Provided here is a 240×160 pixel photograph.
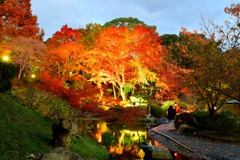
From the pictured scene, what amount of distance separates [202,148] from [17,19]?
30.7m

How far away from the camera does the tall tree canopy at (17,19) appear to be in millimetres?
33750

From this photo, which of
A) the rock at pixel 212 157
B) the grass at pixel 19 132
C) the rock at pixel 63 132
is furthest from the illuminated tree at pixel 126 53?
the rock at pixel 63 132

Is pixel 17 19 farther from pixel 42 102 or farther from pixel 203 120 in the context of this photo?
pixel 203 120

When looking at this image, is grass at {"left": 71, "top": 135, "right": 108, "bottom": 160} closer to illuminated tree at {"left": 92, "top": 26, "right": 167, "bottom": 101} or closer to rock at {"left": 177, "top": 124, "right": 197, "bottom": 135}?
rock at {"left": 177, "top": 124, "right": 197, "bottom": 135}

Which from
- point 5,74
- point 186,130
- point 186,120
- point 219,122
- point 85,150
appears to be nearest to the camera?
point 85,150

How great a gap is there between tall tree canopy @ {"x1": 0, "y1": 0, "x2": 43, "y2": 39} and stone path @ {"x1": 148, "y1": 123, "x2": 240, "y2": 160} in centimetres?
2563

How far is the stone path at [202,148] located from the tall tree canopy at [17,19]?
84.1 feet

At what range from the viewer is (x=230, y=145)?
45.1 ft

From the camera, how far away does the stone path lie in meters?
11.6

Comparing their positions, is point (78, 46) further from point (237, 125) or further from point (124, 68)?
point (237, 125)

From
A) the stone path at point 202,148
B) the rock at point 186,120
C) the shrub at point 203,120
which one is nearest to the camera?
the stone path at point 202,148

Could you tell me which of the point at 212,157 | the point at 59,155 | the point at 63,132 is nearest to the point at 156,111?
the point at 212,157

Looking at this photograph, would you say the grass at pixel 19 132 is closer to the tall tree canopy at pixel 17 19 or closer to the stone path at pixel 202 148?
the stone path at pixel 202 148

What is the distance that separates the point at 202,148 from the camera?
512 inches
